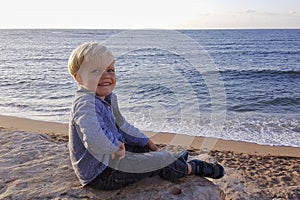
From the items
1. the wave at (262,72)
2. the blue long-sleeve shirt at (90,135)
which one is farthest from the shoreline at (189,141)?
the wave at (262,72)

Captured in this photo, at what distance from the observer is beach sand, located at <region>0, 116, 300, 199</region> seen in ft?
12.5

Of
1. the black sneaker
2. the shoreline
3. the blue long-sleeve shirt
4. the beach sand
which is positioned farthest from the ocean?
the black sneaker

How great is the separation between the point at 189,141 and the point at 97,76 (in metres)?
4.74

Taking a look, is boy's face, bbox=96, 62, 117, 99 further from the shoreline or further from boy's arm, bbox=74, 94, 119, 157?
the shoreline

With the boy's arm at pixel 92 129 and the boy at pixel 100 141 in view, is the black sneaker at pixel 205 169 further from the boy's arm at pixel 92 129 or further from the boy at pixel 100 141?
the boy's arm at pixel 92 129

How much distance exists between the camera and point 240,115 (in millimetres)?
10039

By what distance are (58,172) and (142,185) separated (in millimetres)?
943

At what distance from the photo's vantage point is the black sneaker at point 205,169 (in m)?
3.03

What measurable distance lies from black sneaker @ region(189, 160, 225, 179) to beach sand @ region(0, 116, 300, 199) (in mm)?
635

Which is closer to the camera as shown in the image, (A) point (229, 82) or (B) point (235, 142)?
(B) point (235, 142)

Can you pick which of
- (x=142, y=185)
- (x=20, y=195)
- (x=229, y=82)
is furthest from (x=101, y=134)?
(x=229, y=82)

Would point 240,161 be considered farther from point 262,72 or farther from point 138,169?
point 262,72

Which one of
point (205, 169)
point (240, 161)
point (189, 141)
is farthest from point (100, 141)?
point (189, 141)

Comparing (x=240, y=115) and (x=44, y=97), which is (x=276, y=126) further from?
(x=44, y=97)
